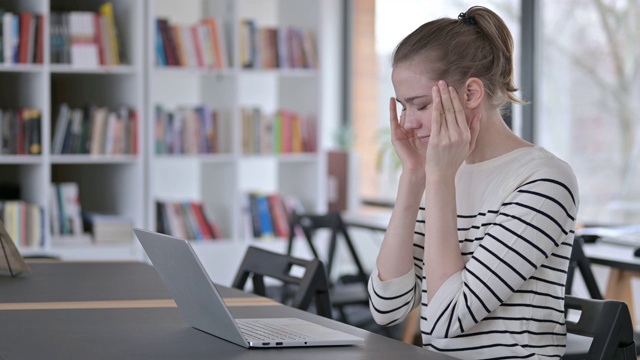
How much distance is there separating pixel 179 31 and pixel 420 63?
3.53 meters

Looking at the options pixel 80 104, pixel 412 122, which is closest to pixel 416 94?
pixel 412 122

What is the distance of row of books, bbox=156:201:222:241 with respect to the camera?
5.20m

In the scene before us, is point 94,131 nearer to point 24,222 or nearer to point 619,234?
point 24,222

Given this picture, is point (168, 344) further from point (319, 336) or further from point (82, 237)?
point (82, 237)

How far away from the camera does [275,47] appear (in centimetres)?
545

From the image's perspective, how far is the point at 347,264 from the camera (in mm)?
6840

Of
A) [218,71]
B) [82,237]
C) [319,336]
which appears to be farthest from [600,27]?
[319,336]

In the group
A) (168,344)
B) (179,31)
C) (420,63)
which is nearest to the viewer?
(168,344)

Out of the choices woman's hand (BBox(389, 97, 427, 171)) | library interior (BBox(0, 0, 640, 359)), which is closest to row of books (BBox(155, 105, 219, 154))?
library interior (BBox(0, 0, 640, 359))

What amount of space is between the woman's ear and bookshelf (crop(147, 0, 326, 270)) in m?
3.46

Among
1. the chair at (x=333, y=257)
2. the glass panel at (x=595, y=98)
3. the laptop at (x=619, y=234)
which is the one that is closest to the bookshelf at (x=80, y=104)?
the chair at (x=333, y=257)

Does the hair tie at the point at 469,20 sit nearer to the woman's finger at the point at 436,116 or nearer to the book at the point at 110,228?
the woman's finger at the point at 436,116

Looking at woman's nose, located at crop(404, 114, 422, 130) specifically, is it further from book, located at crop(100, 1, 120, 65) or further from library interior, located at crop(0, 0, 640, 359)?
book, located at crop(100, 1, 120, 65)

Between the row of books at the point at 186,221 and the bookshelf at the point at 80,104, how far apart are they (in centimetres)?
14
